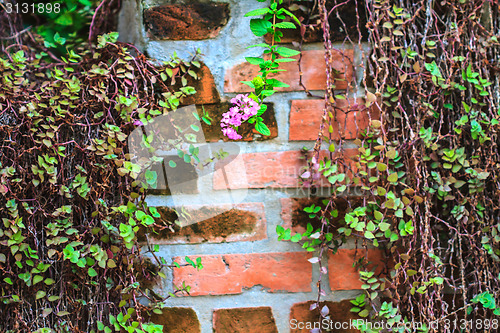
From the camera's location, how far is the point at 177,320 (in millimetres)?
879

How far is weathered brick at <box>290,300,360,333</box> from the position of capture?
875mm

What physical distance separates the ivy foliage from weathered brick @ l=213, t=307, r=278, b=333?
5.4 inches

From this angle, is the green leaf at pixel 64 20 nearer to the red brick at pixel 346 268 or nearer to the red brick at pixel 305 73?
the red brick at pixel 305 73

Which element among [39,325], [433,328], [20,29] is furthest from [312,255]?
[20,29]

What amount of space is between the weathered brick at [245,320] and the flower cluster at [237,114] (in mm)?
402

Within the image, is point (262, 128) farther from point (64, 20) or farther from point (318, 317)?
point (64, 20)

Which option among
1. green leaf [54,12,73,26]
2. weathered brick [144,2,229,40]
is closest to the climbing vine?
weathered brick [144,2,229,40]

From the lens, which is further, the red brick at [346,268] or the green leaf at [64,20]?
the green leaf at [64,20]

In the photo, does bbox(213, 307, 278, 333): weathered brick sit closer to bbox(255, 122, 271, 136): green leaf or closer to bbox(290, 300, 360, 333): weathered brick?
bbox(290, 300, 360, 333): weathered brick

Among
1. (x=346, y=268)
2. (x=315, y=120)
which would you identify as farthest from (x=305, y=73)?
(x=346, y=268)

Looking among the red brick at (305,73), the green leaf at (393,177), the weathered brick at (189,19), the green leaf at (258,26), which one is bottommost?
the green leaf at (393,177)

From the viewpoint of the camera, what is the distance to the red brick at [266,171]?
877 mm

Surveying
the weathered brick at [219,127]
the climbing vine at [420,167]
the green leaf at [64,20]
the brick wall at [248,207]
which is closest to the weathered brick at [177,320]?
the brick wall at [248,207]

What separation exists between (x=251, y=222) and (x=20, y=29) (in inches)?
33.2
